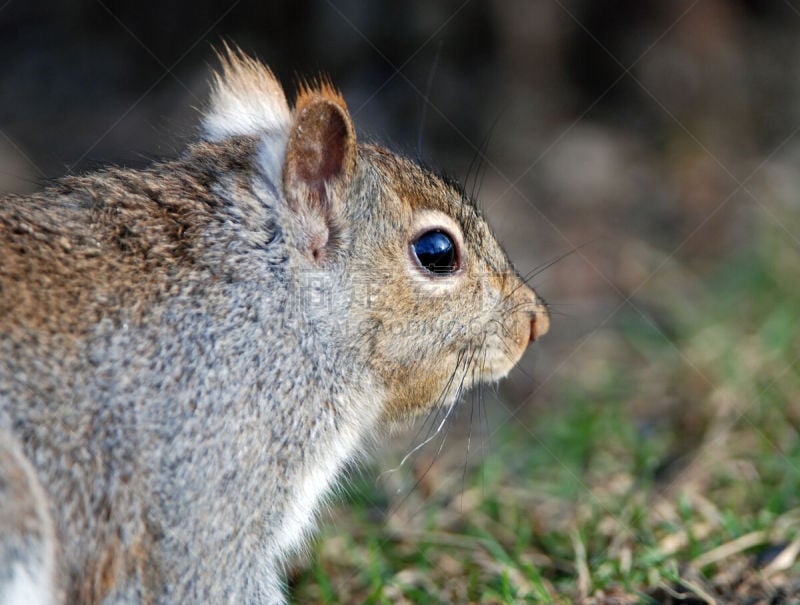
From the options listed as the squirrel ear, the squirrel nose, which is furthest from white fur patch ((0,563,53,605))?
the squirrel nose

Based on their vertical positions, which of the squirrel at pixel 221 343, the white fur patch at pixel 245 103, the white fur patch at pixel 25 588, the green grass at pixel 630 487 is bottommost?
the green grass at pixel 630 487

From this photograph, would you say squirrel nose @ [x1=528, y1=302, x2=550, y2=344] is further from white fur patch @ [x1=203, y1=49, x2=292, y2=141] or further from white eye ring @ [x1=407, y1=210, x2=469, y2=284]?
white fur patch @ [x1=203, y1=49, x2=292, y2=141]

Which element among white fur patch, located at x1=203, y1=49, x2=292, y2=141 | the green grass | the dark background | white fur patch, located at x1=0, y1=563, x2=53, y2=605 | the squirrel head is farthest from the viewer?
the dark background

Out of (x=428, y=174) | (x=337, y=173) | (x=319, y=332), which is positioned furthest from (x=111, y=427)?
(x=428, y=174)

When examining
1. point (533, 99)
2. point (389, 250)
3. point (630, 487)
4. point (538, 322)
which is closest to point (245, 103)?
point (389, 250)

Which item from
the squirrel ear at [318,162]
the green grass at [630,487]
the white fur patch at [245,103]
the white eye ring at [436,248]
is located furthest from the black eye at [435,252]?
the green grass at [630,487]

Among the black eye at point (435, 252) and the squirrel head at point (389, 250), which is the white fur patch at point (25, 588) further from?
the black eye at point (435, 252)

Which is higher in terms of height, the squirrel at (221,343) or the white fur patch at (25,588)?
the squirrel at (221,343)

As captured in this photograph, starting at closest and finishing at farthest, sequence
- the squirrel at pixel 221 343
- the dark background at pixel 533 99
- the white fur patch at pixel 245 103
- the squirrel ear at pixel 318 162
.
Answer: the squirrel at pixel 221 343 < the squirrel ear at pixel 318 162 < the white fur patch at pixel 245 103 < the dark background at pixel 533 99
